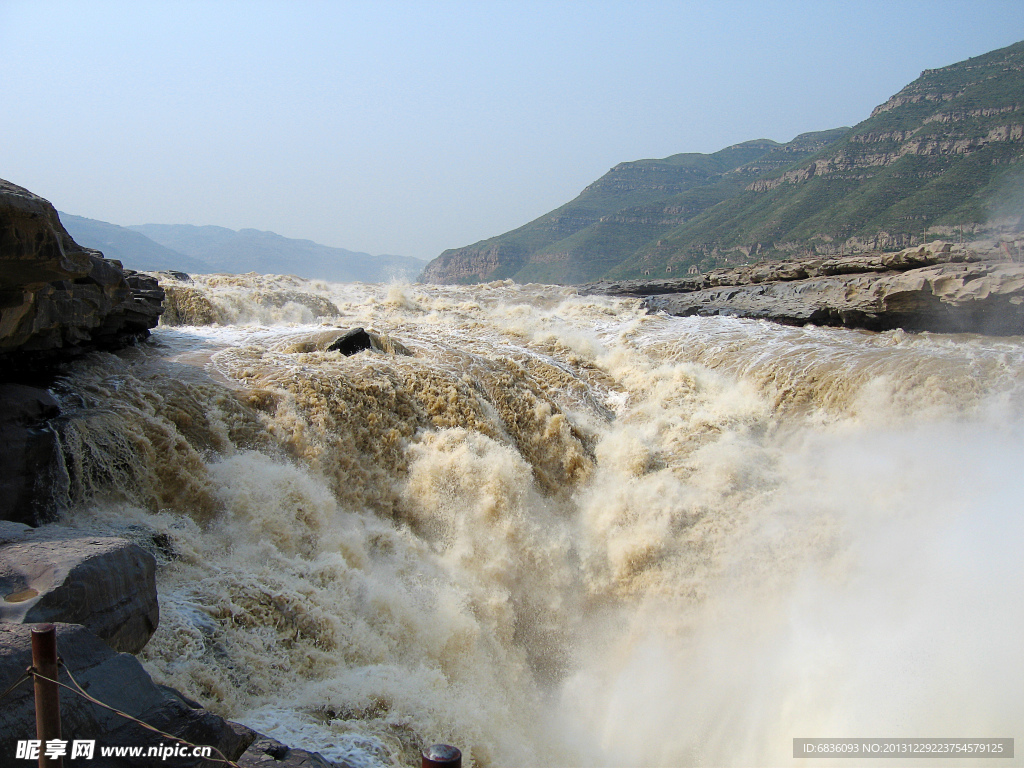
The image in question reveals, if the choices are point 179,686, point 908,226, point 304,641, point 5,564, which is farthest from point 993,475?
point 908,226

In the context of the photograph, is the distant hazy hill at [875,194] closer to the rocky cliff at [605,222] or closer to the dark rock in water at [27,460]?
the rocky cliff at [605,222]

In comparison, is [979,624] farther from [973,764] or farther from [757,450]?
[757,450]

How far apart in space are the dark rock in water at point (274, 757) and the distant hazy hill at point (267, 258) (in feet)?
489

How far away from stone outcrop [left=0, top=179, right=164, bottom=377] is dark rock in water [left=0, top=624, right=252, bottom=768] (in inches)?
119

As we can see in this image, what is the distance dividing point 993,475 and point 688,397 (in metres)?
4.30

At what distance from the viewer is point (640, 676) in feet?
20.7

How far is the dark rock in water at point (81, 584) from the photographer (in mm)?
3102

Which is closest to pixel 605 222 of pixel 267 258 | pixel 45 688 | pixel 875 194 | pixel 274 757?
pixel 875 194

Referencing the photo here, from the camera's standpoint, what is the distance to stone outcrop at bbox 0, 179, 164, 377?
4430 millimetres

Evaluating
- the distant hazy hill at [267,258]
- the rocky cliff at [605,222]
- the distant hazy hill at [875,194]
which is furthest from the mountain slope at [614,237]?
the distant hazy hill at [267,258]

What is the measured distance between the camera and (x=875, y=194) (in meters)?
35.6

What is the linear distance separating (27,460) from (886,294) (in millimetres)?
13837

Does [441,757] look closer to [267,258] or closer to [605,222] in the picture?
[605,222]

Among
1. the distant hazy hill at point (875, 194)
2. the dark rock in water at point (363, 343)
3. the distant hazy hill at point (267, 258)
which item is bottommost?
the dark rock in water at point (363, 343)
